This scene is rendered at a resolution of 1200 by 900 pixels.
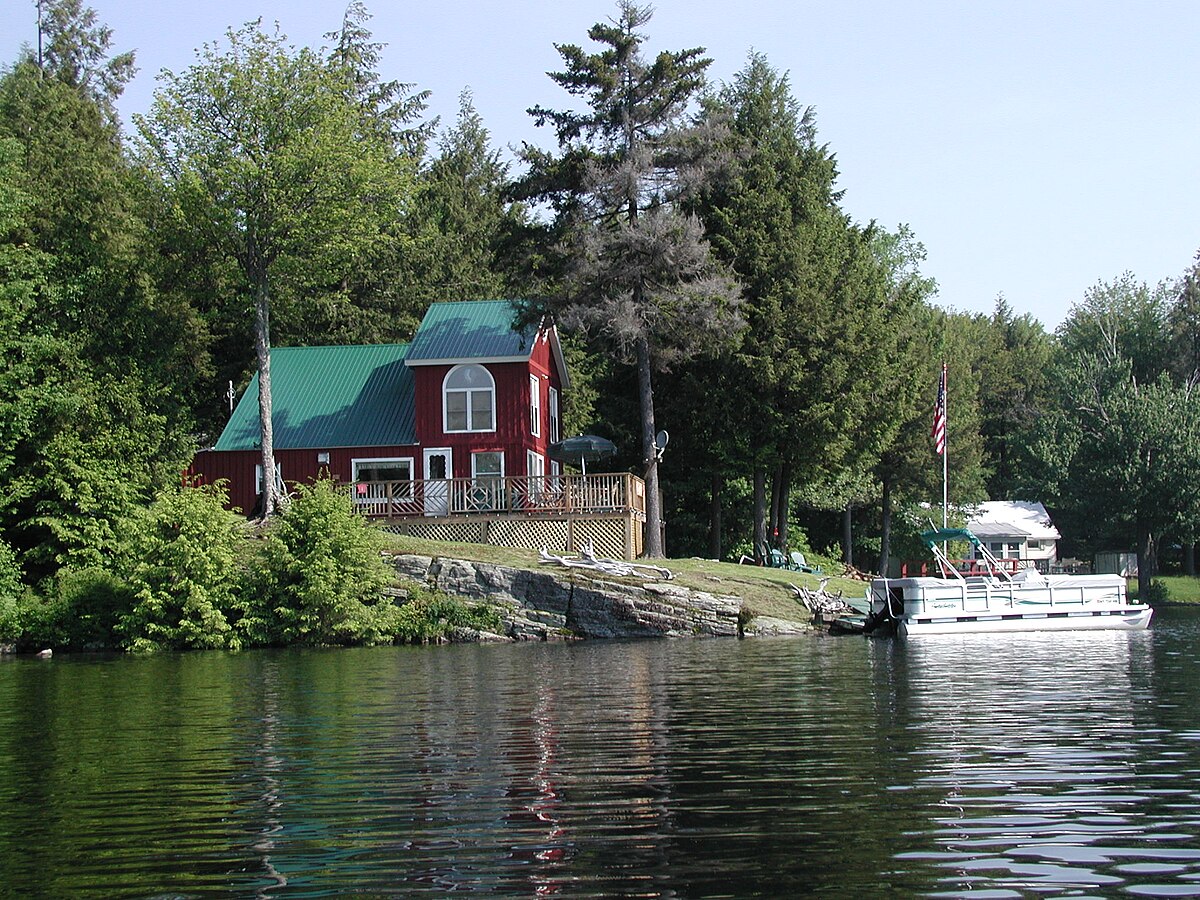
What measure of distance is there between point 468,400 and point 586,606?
13103 mm

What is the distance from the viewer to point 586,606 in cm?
3391

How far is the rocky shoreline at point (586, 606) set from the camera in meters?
33.8

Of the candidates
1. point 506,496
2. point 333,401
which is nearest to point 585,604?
point 506,496

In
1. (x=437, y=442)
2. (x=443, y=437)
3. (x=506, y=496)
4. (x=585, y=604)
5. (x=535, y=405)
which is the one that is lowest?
(x=585, y=604)

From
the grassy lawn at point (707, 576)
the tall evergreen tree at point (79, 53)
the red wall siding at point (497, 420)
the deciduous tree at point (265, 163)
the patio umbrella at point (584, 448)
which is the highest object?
the tall evergreen tree at point (79, 53)

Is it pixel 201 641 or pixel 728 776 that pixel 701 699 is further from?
pixel 201 641

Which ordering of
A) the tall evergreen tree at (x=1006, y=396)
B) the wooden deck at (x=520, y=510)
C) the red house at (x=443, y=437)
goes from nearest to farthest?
1. the wooden deck at (x=520, y=510)
2. the red house at (x=443, y=437)
3. the tall evergreen tree at (x=1006, y=396)

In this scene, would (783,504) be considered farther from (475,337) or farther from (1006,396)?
(1006,396)

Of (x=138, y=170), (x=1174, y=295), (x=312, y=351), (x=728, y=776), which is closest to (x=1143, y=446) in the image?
(x=1174, y=295)

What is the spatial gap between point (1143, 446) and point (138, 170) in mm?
50149

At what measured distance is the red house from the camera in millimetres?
41156

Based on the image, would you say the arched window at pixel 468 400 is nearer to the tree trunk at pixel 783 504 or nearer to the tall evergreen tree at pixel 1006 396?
the tree trunk at pixel 783 504

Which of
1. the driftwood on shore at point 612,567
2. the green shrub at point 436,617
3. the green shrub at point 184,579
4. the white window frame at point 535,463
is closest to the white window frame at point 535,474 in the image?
the white window frame at point 535,463

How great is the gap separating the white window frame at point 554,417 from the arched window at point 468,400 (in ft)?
15.7
